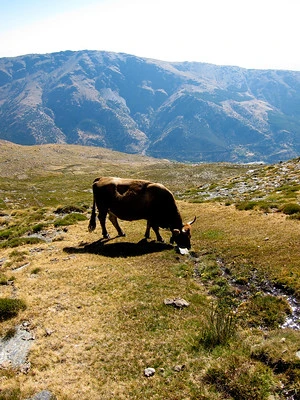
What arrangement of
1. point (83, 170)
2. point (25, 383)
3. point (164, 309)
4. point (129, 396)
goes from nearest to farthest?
point (129, 396) → point (25, 383) → point (164, 309) → point (83, 170)

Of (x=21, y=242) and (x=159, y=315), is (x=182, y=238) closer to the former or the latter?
(x=159, y=315)

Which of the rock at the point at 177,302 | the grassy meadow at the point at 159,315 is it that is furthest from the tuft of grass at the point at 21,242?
the rock at the point at 177,302

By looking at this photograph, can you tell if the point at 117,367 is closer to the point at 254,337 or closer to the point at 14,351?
the point at 14,351

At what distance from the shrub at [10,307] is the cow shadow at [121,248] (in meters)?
7.92

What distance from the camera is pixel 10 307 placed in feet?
48.1

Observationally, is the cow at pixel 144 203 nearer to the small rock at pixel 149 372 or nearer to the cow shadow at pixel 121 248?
the cow shadow at pixel 121 248

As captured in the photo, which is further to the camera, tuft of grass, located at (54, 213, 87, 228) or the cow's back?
tuft of grass, located at (54, 213, 87, 228)

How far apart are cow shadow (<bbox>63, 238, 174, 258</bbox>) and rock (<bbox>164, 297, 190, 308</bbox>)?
7186mm

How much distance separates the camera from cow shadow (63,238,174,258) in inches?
880

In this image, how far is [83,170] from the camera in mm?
190875

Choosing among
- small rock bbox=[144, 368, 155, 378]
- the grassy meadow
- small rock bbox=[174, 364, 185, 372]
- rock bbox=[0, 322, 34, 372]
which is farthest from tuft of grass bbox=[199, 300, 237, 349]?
rock bbox=[0, 322, 34, 372]

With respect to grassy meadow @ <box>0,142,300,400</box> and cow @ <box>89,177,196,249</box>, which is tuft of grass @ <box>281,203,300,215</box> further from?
cow @ <box>89,177,196,249</box>

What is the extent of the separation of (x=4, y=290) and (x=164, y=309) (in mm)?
9110

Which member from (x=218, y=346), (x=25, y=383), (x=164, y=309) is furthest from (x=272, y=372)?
(x=25, y=383)
